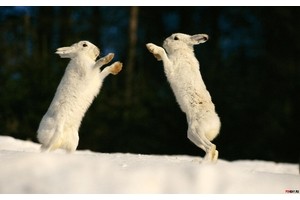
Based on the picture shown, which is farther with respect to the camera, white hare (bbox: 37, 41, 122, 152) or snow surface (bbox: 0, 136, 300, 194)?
white hare (bbox: 37, 41, 122, 152)

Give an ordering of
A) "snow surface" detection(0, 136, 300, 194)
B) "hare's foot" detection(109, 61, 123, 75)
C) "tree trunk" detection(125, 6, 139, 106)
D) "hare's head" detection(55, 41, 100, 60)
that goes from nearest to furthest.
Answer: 1. "snow surface" detection(0, 136, 300, 194)
2. "hare's foot" detection(109, 61, 123, 75)
3. "hare's head" detection(55, 41, 100, 60)
4. "tree trunk" detection(125, 6, 139, 106)

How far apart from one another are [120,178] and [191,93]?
1810 mm

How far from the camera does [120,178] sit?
5637 mm

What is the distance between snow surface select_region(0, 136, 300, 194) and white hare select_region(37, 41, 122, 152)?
0.77 m

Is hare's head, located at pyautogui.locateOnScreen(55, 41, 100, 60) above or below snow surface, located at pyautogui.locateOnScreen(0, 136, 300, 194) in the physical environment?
above

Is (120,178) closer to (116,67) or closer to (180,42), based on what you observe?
(116,67)

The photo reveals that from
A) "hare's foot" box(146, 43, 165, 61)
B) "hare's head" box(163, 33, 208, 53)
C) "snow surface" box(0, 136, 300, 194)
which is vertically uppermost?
"hare's head" box(163, 33, 208, 53)

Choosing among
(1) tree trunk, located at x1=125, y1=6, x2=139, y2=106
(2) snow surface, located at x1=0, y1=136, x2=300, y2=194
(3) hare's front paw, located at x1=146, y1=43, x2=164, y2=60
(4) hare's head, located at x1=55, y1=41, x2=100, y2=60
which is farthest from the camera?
(1) tree trunk, located at x1=125, y1=6, x2=139, y2=106


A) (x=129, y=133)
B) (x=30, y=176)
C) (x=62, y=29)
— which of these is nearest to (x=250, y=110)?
(x=129, y=133)

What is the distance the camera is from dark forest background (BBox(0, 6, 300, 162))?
45.0ft

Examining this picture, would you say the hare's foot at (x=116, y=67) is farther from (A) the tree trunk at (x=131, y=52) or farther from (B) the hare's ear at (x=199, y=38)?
(A) the tree trunk at (x=131, y=52)

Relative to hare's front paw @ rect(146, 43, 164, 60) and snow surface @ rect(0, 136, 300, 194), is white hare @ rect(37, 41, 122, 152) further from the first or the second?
snow surface @ rect(0, 136, 300, 194)

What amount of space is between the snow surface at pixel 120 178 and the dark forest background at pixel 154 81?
7390mm

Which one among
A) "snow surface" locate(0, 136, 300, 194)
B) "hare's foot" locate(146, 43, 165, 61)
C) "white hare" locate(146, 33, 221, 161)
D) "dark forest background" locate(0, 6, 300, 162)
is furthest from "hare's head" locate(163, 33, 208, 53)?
"dark forest background" locate(0, 6, 300, 162)
